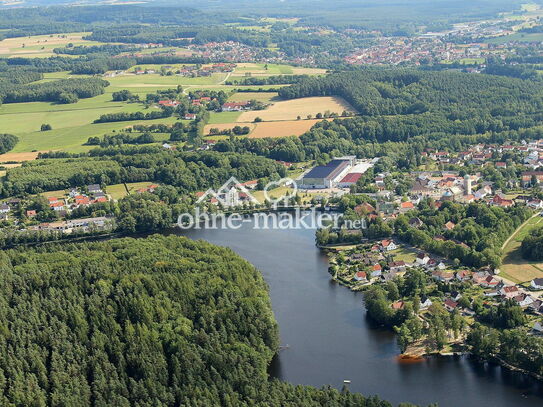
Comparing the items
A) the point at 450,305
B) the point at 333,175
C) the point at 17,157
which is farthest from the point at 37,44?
the point at 450,305

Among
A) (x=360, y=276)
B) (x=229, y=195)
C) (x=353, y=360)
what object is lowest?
(x=353, y=360)

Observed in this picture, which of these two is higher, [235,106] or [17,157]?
[235,106]

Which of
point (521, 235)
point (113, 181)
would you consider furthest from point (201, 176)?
point (521, 235)

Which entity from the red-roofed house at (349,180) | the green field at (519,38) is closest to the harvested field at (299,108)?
the red-roofed house at (349,180)

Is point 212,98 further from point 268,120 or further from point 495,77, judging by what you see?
point 495,77

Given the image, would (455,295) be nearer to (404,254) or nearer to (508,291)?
(508,291)

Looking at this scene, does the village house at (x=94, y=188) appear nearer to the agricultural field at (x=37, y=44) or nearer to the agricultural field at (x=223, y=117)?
the agricultural field at (x=223, y=117)

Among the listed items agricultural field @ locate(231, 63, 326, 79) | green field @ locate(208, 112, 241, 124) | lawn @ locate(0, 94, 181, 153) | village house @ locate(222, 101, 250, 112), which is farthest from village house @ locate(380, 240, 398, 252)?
agricultural field @ locate(231, 63, 326, 79)

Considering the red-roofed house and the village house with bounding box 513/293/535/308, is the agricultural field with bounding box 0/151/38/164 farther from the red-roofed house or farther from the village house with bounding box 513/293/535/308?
the village house with bounding box 513/293/535/308
